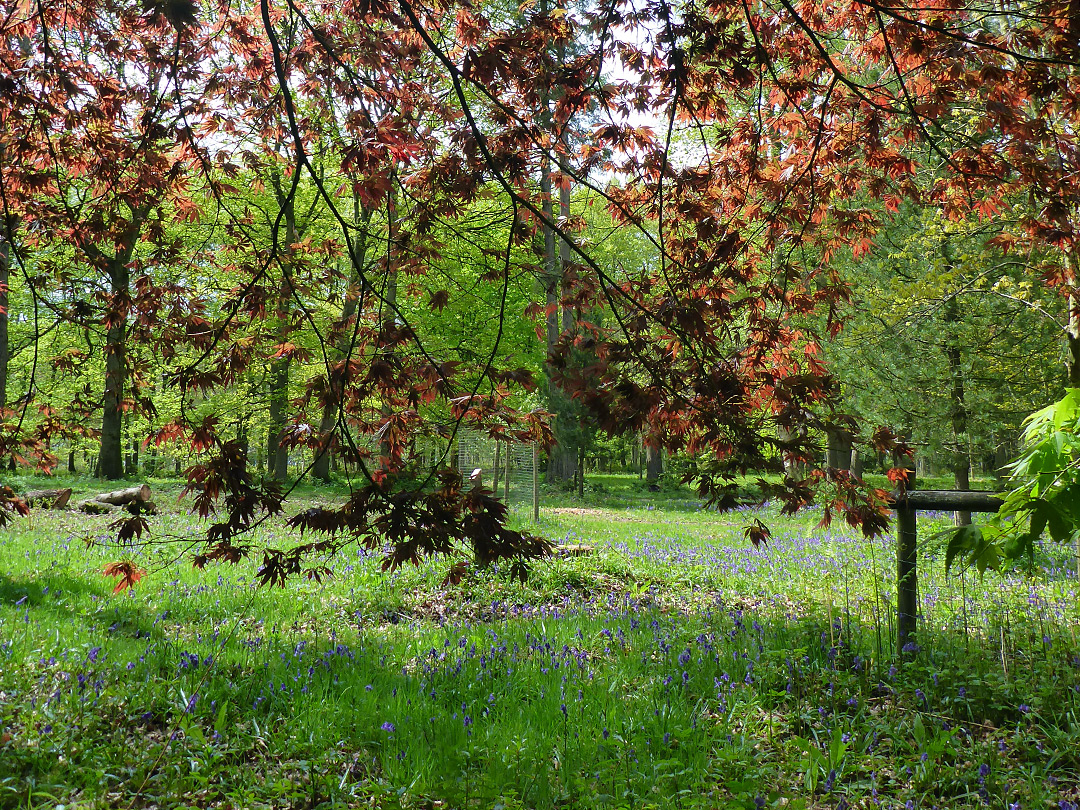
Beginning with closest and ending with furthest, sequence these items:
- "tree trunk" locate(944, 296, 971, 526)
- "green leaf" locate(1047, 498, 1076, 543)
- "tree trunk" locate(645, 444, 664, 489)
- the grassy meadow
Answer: "green leaf" locate(1047, 498, 1076, 543), the grassy meadow, "tree trunk" locate(944, 296, 971, 526), "tree trunk" locate(645, 444, 664, 489)

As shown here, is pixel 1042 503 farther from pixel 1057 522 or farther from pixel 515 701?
pixel 515 701

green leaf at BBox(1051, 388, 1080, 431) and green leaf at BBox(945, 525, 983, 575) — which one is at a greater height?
green leaf at BBox(1051, 388, 1080, 431)

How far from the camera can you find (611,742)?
9.86ft

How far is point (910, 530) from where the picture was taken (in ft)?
13.4

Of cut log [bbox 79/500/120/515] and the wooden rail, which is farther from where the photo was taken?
cut log [bbox 79/500/120/515]

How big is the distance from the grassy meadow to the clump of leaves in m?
0.98

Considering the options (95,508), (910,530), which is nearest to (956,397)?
(910,530)

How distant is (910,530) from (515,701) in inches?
102

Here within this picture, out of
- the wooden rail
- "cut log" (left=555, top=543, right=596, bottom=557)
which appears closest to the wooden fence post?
the wooden rail

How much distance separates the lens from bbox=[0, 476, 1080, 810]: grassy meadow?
2.75 m

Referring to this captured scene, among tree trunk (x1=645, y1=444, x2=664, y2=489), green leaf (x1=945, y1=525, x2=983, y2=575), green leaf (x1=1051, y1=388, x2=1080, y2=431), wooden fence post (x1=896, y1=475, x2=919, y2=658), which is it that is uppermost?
green leaf (x1=1051, y1=388, x2=1080, y2=431)

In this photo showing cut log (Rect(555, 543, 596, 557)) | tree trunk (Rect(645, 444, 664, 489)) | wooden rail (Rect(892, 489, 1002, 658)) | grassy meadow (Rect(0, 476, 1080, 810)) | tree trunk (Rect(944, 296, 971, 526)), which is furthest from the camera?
Result: tree trunk (Rect(645, 444, 664, 489))

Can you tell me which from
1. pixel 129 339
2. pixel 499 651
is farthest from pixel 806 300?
pixel 129 339

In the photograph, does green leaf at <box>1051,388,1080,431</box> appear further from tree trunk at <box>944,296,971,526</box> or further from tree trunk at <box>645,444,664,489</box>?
tree trunk at <box>645,444,664,489</box>
